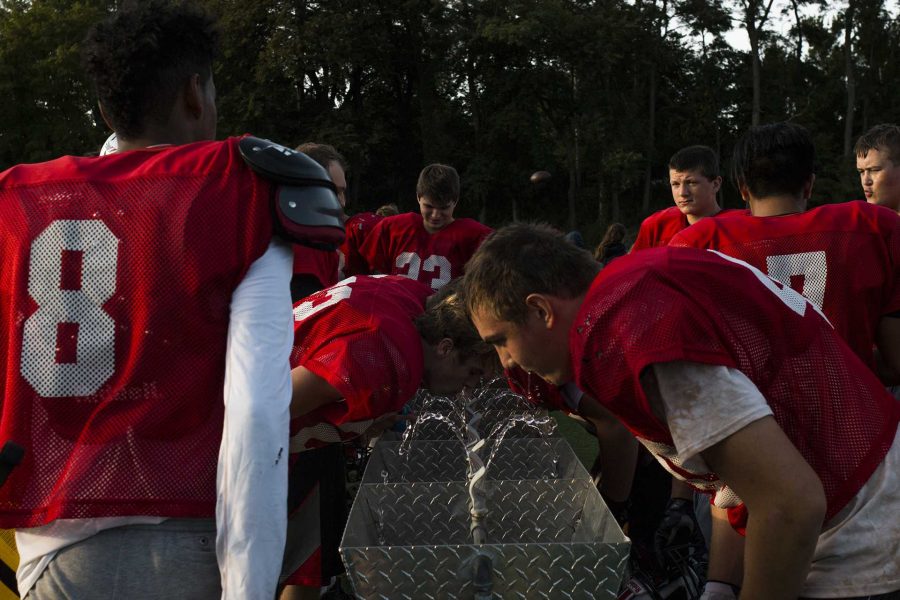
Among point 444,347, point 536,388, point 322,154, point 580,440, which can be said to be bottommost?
point 580,440

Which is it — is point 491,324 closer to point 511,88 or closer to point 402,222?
point 402,222

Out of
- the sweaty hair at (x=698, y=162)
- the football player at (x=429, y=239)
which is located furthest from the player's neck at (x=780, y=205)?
the football player at (x=429, y=239)

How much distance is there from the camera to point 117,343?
60.1 inches

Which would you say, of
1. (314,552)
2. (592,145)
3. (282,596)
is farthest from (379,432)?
(592,145)

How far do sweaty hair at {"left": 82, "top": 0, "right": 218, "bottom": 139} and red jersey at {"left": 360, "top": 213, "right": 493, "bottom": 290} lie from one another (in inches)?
177

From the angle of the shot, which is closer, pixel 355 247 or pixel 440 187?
pixel 440 187

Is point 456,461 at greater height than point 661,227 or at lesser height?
lesser

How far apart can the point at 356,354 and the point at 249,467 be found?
1033mm

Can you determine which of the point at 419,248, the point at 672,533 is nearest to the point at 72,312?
the point at 672,533

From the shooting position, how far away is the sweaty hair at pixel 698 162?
17.2 feet

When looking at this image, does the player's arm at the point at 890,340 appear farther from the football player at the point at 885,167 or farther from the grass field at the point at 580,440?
the grass field at the point at 580,440

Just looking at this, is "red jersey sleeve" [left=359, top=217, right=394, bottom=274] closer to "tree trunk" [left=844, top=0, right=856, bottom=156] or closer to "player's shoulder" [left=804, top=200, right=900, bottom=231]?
"player's shoulder" [left=804, top=200, right=900, bottom=231]

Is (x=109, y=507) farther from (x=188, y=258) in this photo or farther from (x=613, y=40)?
(x=613, y=40)

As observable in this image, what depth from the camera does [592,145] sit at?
106ft
